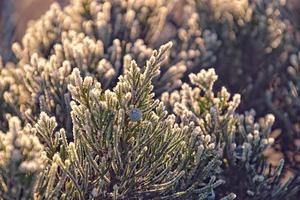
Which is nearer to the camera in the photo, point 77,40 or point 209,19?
point 77,40

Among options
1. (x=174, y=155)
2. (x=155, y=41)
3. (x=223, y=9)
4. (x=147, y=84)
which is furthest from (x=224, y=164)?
(x=223, y=9)

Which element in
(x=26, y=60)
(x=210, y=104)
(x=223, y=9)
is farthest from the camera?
(x=223, y=9)

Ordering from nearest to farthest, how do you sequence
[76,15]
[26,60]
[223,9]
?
1. [26,60]
2. [76,15]
3. [223,9]

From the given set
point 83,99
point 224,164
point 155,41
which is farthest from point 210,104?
point 155,41

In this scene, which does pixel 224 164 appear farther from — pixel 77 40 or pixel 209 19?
pixel 209 19

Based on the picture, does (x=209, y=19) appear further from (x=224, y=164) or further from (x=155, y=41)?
(x=224, y=164)

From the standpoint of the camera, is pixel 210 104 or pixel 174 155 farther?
pixel 210 104

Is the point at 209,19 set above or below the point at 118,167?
above

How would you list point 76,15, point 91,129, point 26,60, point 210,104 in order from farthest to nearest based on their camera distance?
1. point 76,15
2. point 26,60
3. point 210,104
4. point 91,129

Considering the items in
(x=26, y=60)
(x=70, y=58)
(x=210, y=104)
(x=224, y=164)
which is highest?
(x=26, y=60)
